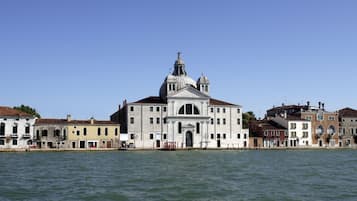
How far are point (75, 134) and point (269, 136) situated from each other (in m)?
27.0

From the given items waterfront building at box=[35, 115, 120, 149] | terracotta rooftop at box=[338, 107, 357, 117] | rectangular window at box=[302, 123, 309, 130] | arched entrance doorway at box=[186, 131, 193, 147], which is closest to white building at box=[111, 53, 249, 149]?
arched entrance doorway at box=[186, 131, 193, 147]

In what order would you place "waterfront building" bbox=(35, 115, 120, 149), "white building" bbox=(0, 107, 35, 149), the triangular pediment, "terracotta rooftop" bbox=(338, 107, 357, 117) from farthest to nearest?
"terracotta rooftop" bbox=(338, 107, 357, 117) → the triangular pediment → "waterfront building" bbox=(35, 115, 120, 149) → "white building" bbox=(0, 107, 35, 149)

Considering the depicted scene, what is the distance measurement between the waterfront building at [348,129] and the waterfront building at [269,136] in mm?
10874

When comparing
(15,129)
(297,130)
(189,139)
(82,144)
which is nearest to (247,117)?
(297,130)

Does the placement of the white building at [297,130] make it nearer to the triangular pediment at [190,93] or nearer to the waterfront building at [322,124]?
the waterfront building at [322,124]

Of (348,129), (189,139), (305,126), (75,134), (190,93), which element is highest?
(190,93)

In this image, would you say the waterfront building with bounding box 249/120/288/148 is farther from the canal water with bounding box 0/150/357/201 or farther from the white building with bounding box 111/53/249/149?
the canal water with bounding box 0/150/357/201

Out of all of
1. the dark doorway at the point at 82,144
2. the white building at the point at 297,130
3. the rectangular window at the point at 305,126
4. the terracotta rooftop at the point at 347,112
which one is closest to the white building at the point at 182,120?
the dark doorway at the point at 82,144

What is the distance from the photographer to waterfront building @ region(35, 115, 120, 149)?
5928cm

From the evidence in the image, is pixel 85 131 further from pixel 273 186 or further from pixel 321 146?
pixel 273 186

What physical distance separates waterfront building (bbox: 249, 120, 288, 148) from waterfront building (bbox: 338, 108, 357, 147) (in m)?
10.9

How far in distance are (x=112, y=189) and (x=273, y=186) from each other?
708 centimetres

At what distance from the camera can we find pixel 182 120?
65.6m

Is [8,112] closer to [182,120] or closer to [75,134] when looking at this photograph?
[75,134]
